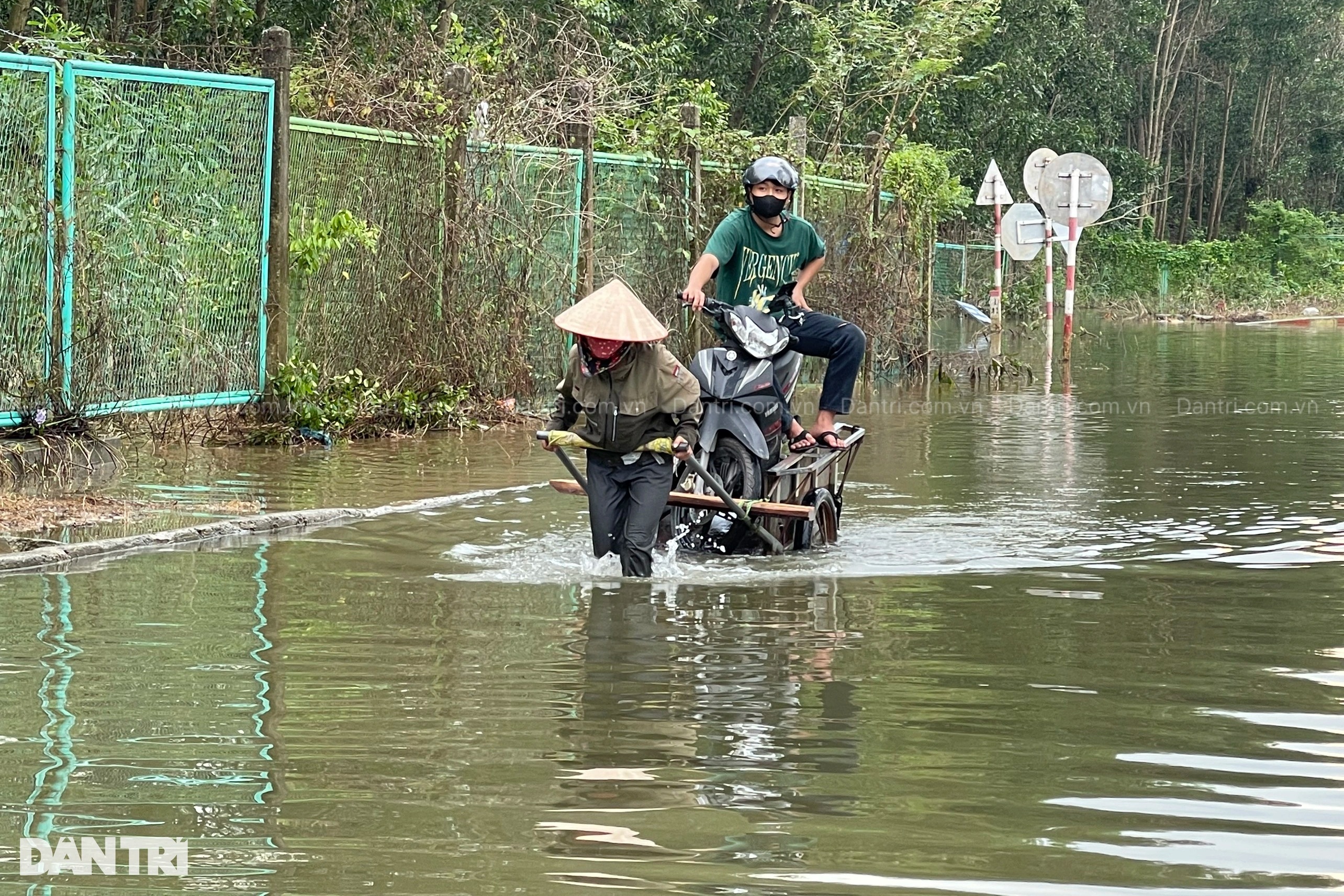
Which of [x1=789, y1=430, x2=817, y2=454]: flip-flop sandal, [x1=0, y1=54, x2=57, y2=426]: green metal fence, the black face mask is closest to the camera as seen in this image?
[x1=789, y1=430, x2=817, y2=454]: flip-flop sandal

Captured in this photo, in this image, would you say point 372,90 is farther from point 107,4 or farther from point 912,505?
point 107,4

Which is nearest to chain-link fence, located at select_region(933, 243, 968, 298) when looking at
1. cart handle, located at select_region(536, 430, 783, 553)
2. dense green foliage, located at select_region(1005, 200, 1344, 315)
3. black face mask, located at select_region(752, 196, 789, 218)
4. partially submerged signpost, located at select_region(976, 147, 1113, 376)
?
partially submerged signpost, located at select_region(976, 147, 1113, 376)

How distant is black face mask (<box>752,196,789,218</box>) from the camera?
9914 mm

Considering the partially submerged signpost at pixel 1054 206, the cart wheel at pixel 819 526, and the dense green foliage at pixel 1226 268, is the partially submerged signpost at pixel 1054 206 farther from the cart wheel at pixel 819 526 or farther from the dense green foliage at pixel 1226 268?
the dense green foliage at pixel 1226 268

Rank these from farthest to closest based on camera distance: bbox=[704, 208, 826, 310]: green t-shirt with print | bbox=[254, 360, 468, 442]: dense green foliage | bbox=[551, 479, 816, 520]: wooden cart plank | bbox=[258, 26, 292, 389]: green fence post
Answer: bbox=[254, 360, 468, 442]: dense green foliage → bbox=[258, 26, 292, 389]: green fence post → bbox=[704, 208, 826, 310]: green t-shirt with print → bbox=[551, 479, 816, 520]: wooden cart plank

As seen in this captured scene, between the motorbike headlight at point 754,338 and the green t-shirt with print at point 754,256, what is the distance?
19.2 inches

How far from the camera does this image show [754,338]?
9461mm

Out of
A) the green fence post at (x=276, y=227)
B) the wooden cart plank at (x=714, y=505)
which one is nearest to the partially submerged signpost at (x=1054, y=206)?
the green fence post at (x=276, y=227)

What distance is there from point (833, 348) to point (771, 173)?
104 cm

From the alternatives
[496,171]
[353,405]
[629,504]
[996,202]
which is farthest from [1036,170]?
[629,504]

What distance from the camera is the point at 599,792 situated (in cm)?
494

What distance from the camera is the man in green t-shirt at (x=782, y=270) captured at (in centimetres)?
989

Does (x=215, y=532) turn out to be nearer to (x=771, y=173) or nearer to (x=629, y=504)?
(x=629, y=504)

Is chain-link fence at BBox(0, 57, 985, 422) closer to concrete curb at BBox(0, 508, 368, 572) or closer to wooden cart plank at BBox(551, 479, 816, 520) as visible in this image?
concrete curb at BBox(0, 508, 368, 572)
